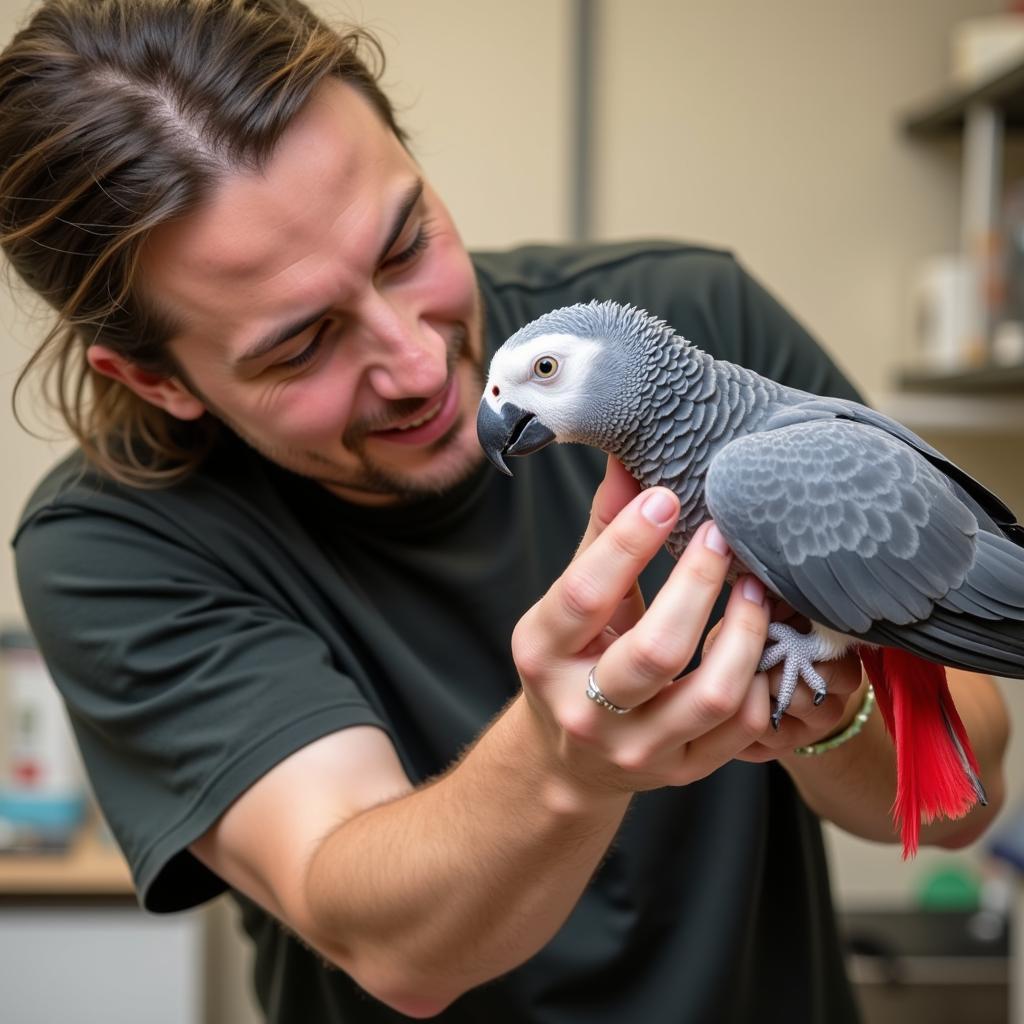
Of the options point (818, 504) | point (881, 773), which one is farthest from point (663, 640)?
point (881, 773)

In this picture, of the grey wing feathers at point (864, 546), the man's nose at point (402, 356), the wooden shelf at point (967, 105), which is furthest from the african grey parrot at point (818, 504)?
the wooden shelf at point (967, 105)

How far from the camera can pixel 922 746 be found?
61 cm

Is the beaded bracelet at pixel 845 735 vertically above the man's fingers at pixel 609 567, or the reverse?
the man's fingers at pixel 609 567

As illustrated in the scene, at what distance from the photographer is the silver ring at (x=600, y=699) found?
53cm

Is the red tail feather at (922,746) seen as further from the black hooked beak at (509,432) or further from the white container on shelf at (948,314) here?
the white container on shelf at (948,314)

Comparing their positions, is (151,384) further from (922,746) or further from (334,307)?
(922,746)

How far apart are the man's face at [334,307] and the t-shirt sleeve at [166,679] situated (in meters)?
0.12

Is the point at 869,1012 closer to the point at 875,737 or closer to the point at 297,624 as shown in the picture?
the point at 875,737

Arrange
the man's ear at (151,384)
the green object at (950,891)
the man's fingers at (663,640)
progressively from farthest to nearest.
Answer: the green object at (950,891) → the man's ear at (151,384) → the man's fingers at (663,640)

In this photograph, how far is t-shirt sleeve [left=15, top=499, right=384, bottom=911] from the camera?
29.5 inches

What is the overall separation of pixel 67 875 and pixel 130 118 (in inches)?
47.6

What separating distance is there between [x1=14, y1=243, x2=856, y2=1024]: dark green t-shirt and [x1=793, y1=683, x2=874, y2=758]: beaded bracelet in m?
0.17

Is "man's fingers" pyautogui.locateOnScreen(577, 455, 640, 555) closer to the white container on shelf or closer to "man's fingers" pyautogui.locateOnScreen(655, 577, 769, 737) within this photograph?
"man's fingers" pyautogui.locateOnScreen(655, 577, 769, 737)

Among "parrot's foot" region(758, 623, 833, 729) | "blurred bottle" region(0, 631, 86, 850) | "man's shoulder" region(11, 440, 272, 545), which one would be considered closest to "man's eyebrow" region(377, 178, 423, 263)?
"man's shoulder" region(11, 440, 272, 545)
